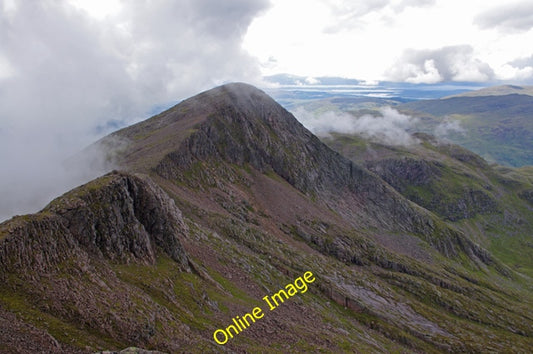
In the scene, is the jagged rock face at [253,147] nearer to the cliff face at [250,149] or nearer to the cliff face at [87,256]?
the cliff face at [250,149]

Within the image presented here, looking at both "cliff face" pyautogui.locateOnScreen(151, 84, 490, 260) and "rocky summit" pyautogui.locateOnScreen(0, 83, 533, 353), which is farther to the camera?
"cliff face" pyautogui.locateOnScreen(151, 84, 490, 260)

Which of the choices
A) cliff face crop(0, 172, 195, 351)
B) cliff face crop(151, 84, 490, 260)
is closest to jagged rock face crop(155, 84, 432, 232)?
cliff face crop(151, 84, 490, 260)

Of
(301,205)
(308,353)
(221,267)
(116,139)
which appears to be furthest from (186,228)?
(116,139)

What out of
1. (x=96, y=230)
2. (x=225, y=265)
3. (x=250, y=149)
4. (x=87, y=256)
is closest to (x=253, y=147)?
(x=250, y=149)

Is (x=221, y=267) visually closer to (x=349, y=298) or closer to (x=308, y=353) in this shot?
(x=308, y=353)

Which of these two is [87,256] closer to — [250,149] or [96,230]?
[96,230]

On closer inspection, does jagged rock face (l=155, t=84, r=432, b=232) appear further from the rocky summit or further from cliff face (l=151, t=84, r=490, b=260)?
the rocky summit
